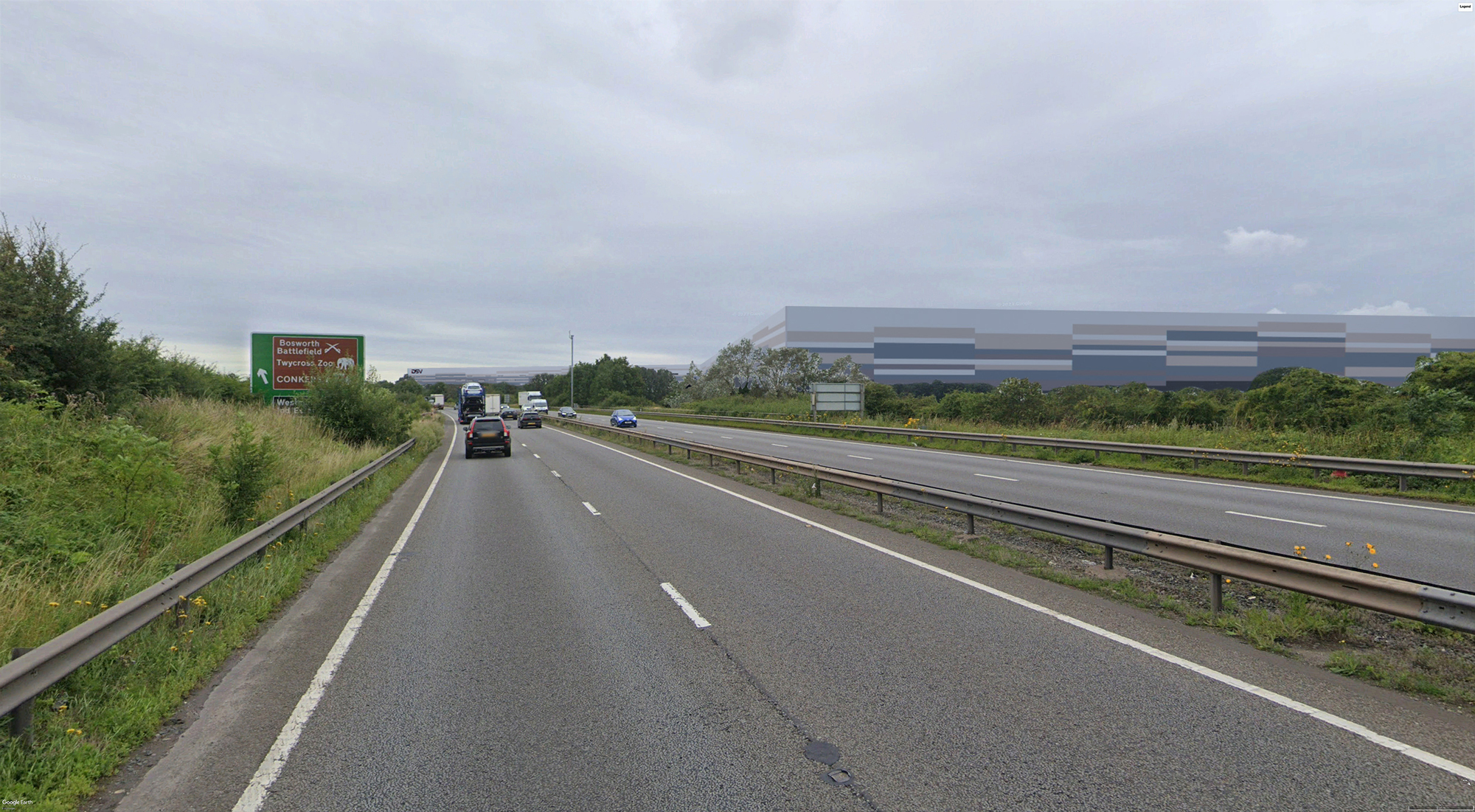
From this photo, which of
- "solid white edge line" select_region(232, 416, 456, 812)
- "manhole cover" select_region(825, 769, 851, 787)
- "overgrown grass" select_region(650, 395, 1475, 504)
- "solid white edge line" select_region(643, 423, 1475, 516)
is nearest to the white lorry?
"solid white edge line" select_region(643, 423, 1475, 516)

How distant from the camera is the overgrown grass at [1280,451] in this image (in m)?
Answer: 15.3

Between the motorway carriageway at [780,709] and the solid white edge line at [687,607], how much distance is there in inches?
2.0

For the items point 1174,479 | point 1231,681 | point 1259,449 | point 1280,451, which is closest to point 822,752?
point 1231,681

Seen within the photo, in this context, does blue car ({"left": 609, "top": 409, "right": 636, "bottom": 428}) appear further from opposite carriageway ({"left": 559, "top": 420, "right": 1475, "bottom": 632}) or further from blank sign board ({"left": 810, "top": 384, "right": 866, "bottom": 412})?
opposite carriageway ({"left": 559, "top": 420, "right": 1475, "bottom": 632})

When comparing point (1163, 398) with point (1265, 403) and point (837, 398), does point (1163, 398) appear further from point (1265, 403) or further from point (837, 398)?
point (837, 398)

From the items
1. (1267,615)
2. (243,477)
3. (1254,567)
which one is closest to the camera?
(1254,567)

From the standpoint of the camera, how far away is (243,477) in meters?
11.0

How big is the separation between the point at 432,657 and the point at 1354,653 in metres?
7.07

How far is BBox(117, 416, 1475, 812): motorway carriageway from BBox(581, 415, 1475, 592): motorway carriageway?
3.48m

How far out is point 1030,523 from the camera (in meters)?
8.99

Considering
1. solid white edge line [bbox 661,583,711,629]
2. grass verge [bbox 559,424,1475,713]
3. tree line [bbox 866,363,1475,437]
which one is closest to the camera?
grass verge [bbox 559,424,1475,713]

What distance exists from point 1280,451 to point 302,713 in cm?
2233

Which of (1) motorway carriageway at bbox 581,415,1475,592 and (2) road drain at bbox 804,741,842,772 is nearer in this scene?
(2) road drain at bbox 804,741,842,772

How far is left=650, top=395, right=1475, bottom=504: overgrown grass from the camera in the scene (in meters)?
15.3
